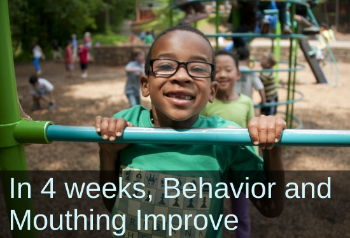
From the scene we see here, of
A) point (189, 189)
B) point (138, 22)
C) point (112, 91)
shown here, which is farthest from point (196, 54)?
point (138, 22)

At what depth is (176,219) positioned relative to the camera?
3.81ft

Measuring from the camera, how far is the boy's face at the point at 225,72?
2.61 m

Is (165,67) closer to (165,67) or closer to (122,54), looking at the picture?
(165,67)

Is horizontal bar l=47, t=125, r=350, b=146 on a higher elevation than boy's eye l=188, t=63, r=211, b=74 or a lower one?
lower

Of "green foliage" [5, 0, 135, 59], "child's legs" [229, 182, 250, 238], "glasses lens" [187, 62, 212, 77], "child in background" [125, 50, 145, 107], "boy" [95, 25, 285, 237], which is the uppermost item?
"green foliage" [5, 0, 135, 59]

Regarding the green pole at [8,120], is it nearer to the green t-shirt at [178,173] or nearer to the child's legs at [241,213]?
the green t-shirt at [178,173]

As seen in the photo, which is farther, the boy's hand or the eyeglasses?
the eyeglasses

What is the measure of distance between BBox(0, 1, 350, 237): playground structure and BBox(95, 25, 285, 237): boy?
0.05 meters

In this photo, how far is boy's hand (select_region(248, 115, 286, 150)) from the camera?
3.32 ft

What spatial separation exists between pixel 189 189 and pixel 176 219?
0.10 m

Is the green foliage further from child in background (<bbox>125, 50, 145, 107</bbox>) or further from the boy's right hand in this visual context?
the boy's right hand

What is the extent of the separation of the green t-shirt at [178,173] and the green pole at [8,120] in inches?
12.6

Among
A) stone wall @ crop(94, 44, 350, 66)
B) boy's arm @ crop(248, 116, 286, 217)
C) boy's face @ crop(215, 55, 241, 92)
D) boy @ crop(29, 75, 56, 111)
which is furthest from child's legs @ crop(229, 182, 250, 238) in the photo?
stone wall @ crop(94, 44, 350, 66)

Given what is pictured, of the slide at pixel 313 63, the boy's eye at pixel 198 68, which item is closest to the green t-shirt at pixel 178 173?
the boy's eye at pixel 198 68
